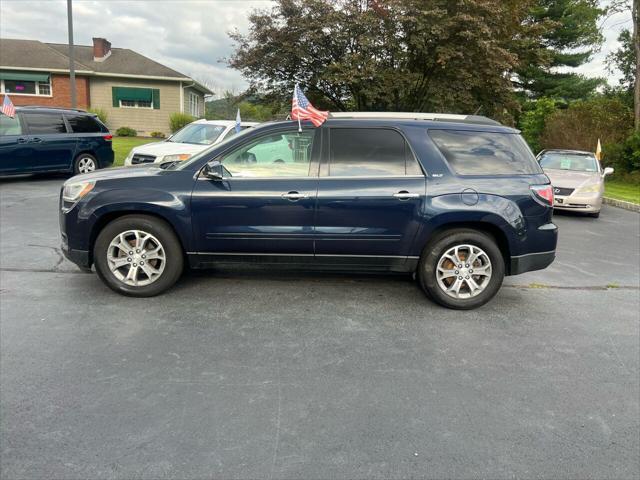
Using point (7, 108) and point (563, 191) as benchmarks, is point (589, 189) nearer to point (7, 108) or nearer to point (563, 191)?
point (563, 191)

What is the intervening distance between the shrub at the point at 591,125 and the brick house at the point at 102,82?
21917 mm

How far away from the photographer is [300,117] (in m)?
4.71

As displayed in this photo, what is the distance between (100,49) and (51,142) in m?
22.5

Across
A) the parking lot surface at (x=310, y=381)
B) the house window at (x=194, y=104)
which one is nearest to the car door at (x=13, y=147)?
the parking lot surface at (x=310, y=381)

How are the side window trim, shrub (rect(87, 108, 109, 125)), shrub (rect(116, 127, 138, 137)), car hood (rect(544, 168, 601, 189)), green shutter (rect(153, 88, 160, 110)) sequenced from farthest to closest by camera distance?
1. green shutter (rect(153, 88, 160, 110))
2. shrub (rect(116, 127, 138, 137))
3. shrub (rect(87, 108, 109, 125))
4. car hood (rect(544, 168, 601, 189))
5. the side window trim

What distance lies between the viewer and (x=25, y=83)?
28984mm

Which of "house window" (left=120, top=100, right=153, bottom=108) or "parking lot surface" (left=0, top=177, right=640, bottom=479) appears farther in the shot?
"house window" (left=120, top=100, right=153, bottom=108)

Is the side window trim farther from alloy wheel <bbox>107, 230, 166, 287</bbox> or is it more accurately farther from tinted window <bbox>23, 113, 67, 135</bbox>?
tinted window <bbox>23, 113, 67, 135</bbox>

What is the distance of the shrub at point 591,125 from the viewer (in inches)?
769

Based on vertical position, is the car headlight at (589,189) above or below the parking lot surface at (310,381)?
above

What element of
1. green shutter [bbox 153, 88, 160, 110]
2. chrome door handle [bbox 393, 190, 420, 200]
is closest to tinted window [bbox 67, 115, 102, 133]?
chrome door handle [bbox 393, 190, 420, 200]

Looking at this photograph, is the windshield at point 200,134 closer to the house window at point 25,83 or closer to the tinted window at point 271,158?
the tinted window at point 271,158

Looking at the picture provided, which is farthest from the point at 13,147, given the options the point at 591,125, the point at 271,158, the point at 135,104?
the point at 135,104

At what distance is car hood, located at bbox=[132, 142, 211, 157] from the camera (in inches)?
427
